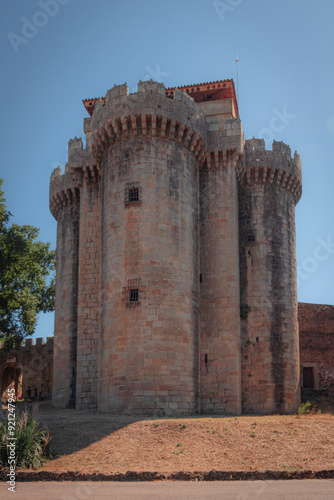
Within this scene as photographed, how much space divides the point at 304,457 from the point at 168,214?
11.6 meters

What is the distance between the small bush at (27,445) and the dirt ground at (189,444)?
1.23 ft

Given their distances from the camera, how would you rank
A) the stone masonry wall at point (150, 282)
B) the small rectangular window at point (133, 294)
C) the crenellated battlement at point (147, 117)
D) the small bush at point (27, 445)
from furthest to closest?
the crenellated battlement at point (147, 117) → the small rectangular window at point (133, 294) → the stone masonry wall at point (150, 282) → the small bush at point (27, 445)

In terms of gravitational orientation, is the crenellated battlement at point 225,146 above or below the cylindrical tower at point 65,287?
above

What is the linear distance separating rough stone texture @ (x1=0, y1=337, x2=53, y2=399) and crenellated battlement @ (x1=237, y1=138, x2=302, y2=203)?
18.3 meters

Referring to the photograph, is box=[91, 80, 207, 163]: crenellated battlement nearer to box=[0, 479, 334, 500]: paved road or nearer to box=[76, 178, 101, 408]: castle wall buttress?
box=[76, 178, 101, 408]: castle wall buttress

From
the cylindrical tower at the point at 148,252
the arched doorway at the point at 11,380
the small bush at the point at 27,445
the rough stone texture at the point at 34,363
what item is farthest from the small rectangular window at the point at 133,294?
the arched doorway at the point at 11,380

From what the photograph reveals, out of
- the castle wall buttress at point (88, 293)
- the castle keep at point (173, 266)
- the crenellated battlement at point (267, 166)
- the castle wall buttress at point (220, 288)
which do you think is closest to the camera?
the castle keep at point (173, 266)

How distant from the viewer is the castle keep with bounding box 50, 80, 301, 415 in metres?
23.9

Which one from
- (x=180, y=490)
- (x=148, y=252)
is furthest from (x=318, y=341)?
(x=180, y=490)

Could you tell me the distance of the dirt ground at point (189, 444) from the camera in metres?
16.0

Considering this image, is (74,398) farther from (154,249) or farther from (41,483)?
(41,483)

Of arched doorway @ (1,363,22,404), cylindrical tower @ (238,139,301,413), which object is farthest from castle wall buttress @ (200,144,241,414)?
arched doorway @ (1,363,22,404)

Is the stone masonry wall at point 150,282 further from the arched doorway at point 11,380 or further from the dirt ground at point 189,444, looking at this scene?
the arched doorway at point 11,380

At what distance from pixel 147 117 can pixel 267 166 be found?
7294mm
